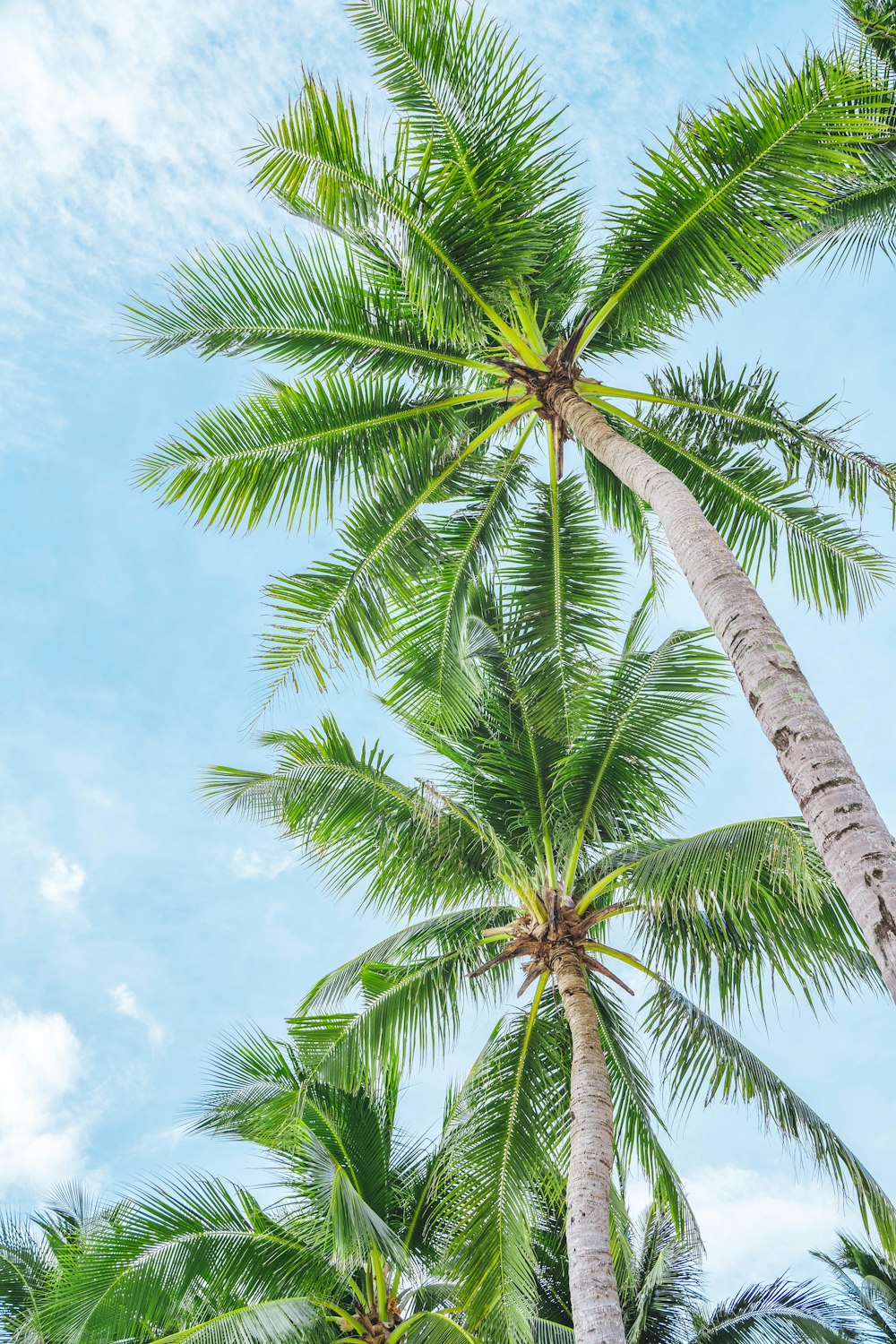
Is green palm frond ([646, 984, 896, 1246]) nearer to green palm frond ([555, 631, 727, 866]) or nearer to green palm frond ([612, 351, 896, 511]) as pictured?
green palm frond ([555, 631, 727, 866])

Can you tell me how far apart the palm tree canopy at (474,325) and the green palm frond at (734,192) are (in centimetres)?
2

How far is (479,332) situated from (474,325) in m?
0.06

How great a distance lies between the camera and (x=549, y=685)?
9.28 meters

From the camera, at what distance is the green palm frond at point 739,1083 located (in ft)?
26.0

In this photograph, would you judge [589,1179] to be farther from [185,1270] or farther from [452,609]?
[452,609]

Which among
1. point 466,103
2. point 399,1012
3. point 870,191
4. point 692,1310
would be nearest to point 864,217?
point 870,191

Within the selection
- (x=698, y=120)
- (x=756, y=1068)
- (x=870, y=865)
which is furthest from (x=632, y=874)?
(x=698, y=120)

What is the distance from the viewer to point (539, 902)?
858cm

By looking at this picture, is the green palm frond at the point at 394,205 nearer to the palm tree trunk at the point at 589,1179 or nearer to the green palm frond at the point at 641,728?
the green palm frond at the point at 641,728

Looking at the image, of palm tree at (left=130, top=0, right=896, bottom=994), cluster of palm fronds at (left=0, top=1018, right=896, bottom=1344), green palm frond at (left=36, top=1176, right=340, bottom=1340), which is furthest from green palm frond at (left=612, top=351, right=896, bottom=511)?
green palm frond at (left=36, top=1176, right=340, bottom=1340)

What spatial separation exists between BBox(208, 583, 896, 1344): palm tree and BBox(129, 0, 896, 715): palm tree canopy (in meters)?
0.84

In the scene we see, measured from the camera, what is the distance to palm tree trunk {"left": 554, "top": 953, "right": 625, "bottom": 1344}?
6.18 metres

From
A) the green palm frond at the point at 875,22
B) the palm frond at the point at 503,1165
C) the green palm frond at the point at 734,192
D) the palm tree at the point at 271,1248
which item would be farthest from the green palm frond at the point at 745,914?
the green palm frond at the point at 875,22

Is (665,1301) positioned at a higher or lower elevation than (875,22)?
lower
